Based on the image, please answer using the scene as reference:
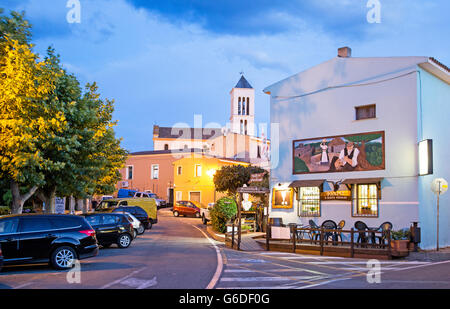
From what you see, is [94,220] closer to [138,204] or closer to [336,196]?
[336,196]

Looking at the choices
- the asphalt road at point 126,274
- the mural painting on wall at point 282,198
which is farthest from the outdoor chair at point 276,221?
the asphalt road at point 126,274

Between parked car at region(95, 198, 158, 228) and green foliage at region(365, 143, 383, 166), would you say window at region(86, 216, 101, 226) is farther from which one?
green foliage at region(365, 143, 383, 166)

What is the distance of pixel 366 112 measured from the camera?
2191 centimetres

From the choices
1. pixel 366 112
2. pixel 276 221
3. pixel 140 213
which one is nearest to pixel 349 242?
pixel 366 112

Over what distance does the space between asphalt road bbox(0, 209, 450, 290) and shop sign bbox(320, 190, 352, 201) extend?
5.17 meters

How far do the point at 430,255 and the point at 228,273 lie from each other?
923 cm

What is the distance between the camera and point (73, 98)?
19.1m

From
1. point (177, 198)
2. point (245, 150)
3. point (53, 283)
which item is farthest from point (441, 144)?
point (245, 150)

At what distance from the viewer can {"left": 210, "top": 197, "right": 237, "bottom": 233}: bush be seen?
97.4ft

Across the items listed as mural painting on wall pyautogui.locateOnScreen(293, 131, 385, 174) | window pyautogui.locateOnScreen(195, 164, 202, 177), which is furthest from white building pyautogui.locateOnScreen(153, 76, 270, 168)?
mural painting on wall pyautogui.locateOnScreen(293, 131, 385, 174)

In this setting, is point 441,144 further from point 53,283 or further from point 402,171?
point 53,283

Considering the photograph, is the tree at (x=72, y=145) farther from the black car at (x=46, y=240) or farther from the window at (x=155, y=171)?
the window at (x=155, y=171)

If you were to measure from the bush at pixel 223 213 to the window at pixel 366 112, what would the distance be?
11115 millimetres
